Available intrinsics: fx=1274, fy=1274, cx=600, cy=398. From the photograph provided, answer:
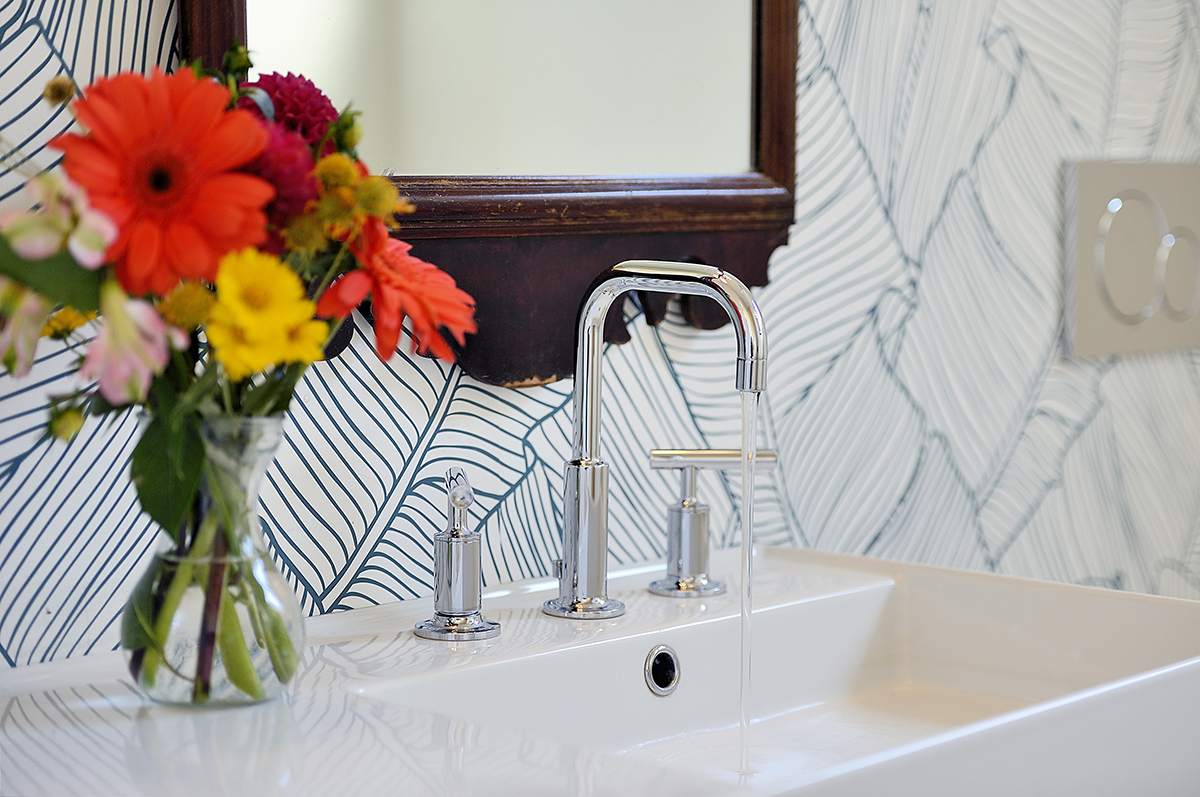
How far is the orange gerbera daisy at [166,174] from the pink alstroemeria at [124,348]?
0.07ft

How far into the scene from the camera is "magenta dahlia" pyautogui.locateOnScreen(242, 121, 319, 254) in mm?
607

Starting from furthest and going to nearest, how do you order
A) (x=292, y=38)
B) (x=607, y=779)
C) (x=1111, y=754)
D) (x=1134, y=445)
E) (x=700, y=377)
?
(x=1134, y=445)
(x=700, y=377)
(x=292, y=38)
(x=1111, y=754)
(x=607, y=779)

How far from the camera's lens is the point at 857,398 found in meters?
1.31

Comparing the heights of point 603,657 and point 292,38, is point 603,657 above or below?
below

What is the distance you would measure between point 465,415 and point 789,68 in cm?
46

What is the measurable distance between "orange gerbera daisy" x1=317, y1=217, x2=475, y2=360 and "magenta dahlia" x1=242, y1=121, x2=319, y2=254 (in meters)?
0.04

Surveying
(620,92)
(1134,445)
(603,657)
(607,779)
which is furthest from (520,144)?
(1134,445)

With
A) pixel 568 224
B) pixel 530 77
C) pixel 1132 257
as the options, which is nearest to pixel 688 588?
pixel 568 224

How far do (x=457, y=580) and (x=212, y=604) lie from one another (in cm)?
24

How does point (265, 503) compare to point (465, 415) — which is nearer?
point (265, 503)

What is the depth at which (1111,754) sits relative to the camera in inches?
29.6

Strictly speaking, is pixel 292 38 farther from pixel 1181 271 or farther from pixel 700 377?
pixel 1181 271

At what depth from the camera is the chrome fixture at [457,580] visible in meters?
0.88

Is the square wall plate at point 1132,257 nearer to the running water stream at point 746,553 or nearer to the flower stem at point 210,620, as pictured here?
the running water stream at point 746,553
